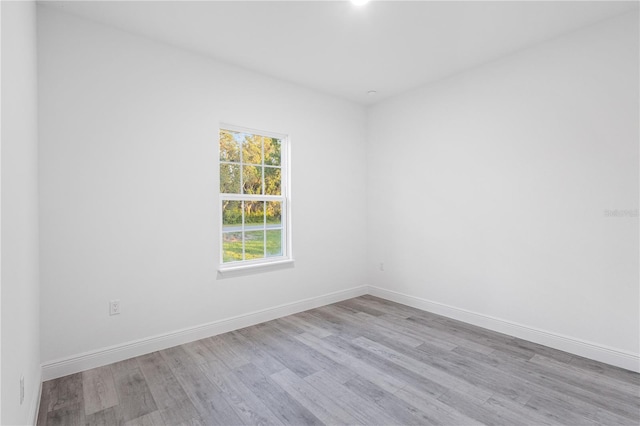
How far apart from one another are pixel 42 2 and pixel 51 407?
2778mm

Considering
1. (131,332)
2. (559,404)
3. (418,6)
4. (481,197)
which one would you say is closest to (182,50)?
(418,6)

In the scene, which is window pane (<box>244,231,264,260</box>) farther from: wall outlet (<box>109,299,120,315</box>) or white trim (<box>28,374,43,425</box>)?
white trim (<box>28,374,43,425</box>)

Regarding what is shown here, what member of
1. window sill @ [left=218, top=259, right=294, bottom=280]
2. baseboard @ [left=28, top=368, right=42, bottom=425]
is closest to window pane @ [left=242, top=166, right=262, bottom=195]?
window sill @ [left=218, top=259, right=294, bottom=280]

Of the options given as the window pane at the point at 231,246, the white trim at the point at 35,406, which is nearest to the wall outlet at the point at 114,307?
the white trim at the point at 35,406

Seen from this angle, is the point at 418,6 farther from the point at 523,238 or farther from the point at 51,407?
the point at 51,407

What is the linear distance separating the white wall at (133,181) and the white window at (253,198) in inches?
6.0

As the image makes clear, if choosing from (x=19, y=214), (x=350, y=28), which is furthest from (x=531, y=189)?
(x=19, y=214)

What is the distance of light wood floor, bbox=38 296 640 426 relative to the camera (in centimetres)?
196

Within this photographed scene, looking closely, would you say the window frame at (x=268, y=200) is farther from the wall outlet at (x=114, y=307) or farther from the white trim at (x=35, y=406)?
the white trim at (x=35, y=406)

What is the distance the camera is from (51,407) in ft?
6.71

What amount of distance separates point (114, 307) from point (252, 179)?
1.75 metres

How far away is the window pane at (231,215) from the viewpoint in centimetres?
336

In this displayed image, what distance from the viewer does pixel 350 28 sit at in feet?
8.92

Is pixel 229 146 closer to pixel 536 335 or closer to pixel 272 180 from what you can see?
pixel 272 180
